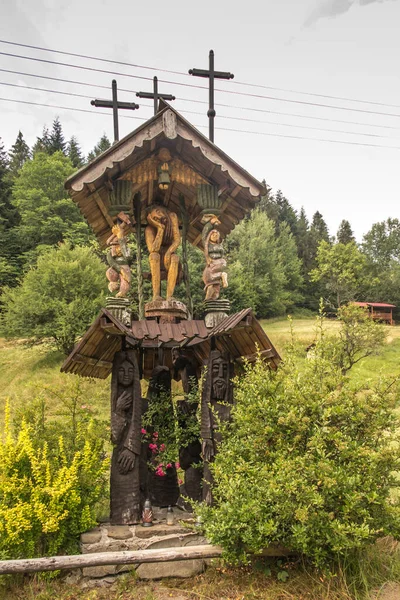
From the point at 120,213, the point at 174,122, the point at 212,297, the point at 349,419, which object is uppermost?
the point at 174,122

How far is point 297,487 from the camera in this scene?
3.72 metres

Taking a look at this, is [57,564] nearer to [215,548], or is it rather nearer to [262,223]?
[215,548]

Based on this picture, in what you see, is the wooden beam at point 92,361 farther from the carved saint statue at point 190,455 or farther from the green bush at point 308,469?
the green bush at point 308,469

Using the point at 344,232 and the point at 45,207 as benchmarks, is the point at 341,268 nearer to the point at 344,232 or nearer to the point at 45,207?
the point at 344,232

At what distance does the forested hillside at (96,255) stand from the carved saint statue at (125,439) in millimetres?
13090

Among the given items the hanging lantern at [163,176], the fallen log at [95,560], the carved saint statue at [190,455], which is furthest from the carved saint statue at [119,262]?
the fallen log at [95,560]

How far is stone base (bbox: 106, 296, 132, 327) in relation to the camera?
526 centimetres

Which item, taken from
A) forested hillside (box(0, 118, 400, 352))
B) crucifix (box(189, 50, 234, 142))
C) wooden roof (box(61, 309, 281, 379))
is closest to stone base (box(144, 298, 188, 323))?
wooden roof (box(61, 309, 281, 379))

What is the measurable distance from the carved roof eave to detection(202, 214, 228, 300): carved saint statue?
2.20 ft

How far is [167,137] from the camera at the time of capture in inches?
209

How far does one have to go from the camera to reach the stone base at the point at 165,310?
5.85 metres

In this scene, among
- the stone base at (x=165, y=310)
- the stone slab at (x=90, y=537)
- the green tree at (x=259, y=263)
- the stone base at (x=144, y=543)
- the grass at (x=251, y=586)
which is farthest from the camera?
the green tree at (x=259, y=263)

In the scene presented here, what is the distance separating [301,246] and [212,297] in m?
45.9

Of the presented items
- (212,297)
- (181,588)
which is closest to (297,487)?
(181,588)
